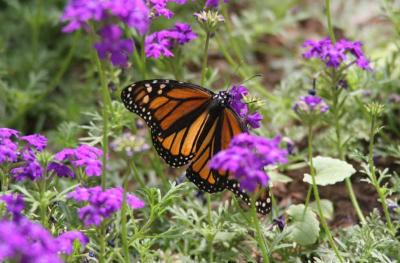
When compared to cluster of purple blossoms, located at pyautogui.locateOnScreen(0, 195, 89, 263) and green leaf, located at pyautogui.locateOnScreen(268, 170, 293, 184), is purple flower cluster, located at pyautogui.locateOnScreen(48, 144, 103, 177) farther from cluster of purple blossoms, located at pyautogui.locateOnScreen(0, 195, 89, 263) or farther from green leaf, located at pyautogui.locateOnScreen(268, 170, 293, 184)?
green leaf, located at pyautogui.locateOnScreen(268, 170, 293, 184)

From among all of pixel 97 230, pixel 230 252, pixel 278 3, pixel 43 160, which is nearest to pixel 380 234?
pixel 230 252

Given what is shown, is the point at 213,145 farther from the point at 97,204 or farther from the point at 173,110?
the point at 97,204

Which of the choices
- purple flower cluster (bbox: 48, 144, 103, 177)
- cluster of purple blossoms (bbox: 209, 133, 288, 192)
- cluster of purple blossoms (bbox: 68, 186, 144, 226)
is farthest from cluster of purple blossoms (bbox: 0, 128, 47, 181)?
cluster of purple blossoms (bbox: 209, 133, 288, 192)

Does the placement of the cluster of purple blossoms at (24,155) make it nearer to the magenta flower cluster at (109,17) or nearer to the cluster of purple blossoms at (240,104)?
the magenta flower cluster at (109,17)

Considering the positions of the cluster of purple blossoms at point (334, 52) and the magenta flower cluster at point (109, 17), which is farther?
the cluster of purple blossoms at point (334, 52)

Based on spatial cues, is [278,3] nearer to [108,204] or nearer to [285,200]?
[285,200]

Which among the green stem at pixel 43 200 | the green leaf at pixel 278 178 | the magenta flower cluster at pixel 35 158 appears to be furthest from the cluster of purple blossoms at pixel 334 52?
the green stem at pixel 43 200

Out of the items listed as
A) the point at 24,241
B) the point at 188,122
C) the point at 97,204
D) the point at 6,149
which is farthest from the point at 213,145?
the point at 24,241
